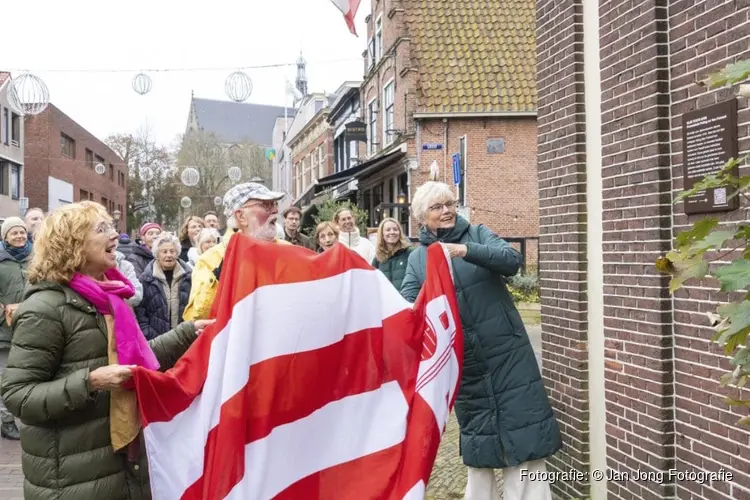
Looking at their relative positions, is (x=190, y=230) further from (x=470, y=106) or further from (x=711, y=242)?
(x=470, y=106)

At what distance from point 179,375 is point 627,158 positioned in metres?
2.90

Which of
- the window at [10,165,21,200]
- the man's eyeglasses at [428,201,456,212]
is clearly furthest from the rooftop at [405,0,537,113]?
the window at [10,165,21,200]

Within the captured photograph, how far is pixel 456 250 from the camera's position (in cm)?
409

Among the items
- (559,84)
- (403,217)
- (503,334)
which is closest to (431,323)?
(503,334)

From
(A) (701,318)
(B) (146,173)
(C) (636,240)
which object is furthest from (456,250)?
(B) (146,173)

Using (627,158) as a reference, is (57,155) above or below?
above

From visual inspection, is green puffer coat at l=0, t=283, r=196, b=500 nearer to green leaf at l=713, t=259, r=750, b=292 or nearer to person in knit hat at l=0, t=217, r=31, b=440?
green leaf at l=713, t=259, r=750, b=292

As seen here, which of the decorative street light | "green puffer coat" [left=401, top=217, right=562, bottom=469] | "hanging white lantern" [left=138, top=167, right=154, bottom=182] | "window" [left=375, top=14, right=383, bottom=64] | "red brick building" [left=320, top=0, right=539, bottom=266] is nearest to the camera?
"green puffer coat" [left=401, top=217, right=562, bottom=469]

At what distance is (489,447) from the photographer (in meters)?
4.29

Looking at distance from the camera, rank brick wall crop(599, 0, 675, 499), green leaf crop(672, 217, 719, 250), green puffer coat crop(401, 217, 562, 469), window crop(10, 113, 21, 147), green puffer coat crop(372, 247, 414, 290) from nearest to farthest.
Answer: green leaf crop(672, 217, 719, 250) < green puffer coat crop(401, 217, 562, 469) < brick wall crop(599, 0, 675, 499) < green puffer coat crop(372, 247, 414, 290) < window crop(10, 113, 21, 147)

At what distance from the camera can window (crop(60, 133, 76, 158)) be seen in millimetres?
52438

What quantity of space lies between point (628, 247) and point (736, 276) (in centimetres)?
301

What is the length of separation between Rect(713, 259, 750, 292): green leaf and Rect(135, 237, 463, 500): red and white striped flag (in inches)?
83.4

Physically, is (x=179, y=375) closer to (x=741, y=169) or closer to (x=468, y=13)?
(x=741, y=169)
